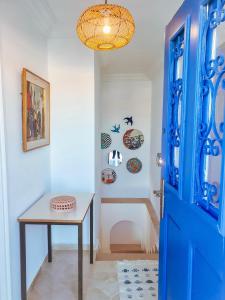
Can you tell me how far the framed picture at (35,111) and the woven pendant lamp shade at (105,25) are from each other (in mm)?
654

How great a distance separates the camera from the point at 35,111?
2025mm

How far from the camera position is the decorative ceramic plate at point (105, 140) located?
Result: 14.1 feet

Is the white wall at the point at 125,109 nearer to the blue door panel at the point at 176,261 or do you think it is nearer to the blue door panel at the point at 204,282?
the blue door panel at the point at 176,261

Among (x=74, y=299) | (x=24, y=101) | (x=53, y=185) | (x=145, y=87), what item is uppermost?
(x=145, y=87)

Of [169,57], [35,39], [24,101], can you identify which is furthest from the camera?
[35,39]

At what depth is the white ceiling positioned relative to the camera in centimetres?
189

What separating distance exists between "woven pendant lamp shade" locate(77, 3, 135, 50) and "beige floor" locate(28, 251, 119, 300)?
191 centimetres

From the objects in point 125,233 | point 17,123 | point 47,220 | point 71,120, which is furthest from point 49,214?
point 125,233

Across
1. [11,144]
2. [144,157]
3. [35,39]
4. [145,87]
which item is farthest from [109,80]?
[11,144]

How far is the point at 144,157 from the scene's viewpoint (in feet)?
14.2

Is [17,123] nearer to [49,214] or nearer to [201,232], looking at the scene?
[49,214]

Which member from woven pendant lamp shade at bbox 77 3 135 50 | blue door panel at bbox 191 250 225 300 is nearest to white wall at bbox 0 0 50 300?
woven pendant lamp shade at bbox 77 3 135 50

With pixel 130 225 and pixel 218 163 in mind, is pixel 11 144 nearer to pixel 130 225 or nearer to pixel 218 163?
pixel 218 163

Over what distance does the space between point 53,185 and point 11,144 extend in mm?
1066
